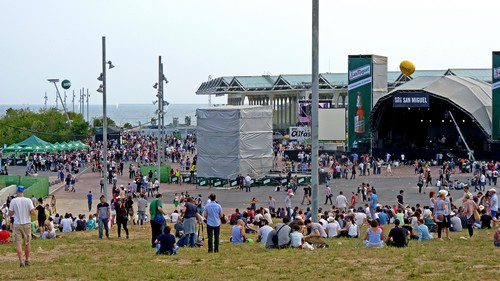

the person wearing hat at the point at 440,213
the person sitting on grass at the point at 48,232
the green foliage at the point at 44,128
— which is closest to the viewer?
the person wearing hat at the point at 440,213

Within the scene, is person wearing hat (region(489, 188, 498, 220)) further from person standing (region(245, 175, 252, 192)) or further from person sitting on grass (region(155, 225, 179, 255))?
person standing (region(245, 175, 252, 192))

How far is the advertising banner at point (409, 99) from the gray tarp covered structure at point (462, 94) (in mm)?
500

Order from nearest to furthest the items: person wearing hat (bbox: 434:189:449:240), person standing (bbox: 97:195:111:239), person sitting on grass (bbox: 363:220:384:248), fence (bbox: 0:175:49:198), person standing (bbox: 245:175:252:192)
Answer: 1. person sitting on grass (bbox: 363:220:384:248)
2. person wearing hat (bbox: 434:189:449:240)
3. person standing (bbox: 97:195:111:239)
4. fence (bbox: 0:175:49:198)
5. person standing (bbox: 245:175:252:192)

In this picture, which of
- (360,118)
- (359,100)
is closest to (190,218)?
(360,118)

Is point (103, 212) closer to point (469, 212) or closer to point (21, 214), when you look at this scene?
point (21, 214)

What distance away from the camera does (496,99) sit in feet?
211

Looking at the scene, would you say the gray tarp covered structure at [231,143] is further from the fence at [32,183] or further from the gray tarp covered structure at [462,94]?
the gray tarp covered structure at [462,94]

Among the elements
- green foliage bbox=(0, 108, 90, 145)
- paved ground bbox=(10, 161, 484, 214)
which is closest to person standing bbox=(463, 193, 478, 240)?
paved ground bbox=(10, 161, 484, 214)

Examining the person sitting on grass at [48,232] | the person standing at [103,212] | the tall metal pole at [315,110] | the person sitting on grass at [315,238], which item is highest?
the tall metal pole at [315,110]

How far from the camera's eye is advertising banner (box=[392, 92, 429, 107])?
6619cm

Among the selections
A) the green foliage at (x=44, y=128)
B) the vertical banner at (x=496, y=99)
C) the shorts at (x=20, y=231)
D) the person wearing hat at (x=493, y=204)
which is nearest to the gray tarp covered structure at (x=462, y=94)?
the vertical banner at (x=496, y=99)

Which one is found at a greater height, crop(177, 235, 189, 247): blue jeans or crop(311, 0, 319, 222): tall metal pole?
crop(311, 0, 319, 222): tall metal pole

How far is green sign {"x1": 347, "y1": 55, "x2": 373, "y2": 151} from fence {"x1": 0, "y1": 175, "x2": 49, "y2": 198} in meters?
29.2

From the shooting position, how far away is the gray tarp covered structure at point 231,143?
56.6m
